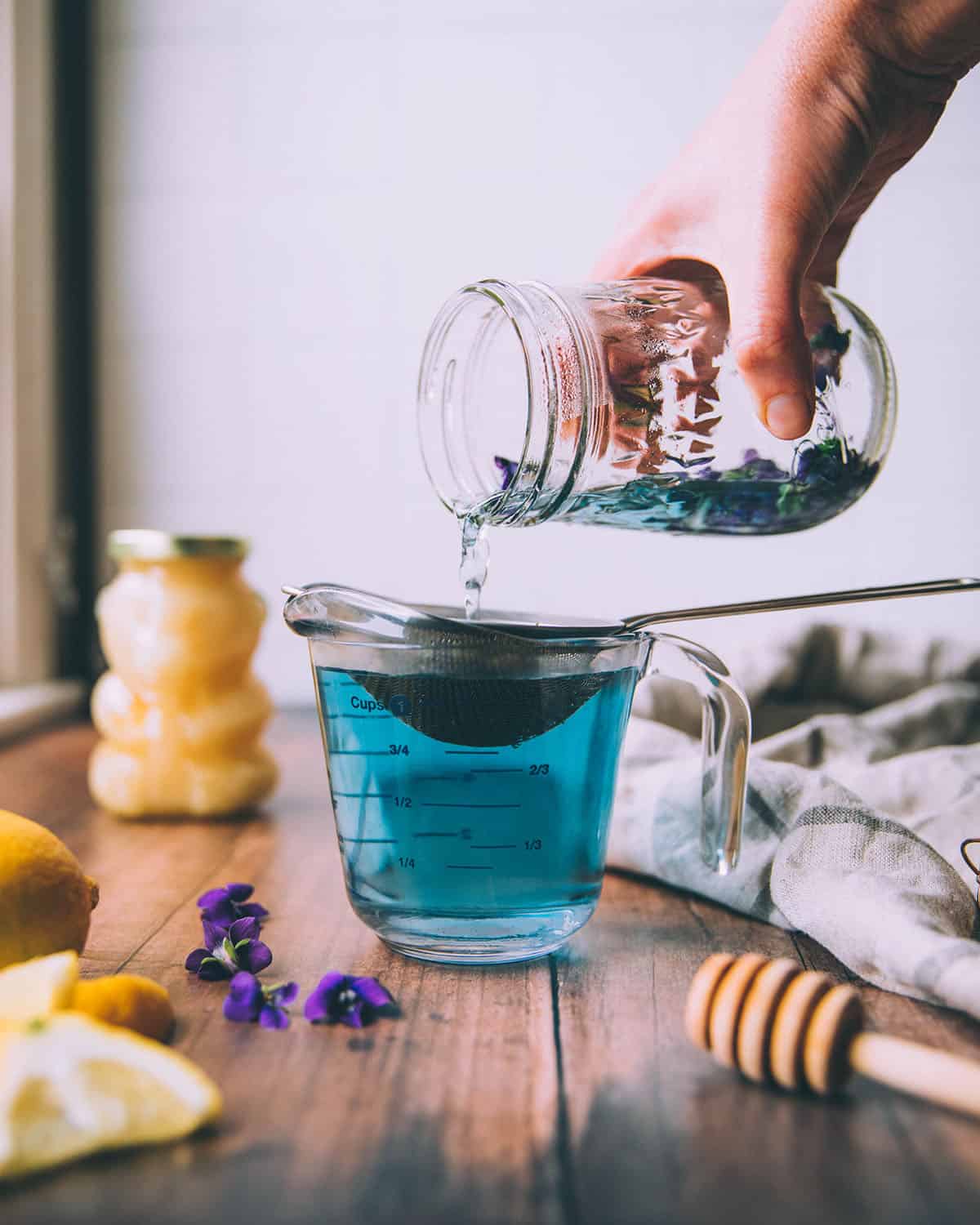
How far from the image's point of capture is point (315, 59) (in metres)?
1.63

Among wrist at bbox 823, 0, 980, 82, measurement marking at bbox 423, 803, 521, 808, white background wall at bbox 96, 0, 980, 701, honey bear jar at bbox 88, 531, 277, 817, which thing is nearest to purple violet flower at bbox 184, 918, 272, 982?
measurement marking at bbox 423, 803, 521, 808

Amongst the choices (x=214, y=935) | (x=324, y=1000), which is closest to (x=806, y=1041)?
(x=324, y=1000)

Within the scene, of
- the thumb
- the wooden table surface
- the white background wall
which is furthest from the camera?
the white background wall

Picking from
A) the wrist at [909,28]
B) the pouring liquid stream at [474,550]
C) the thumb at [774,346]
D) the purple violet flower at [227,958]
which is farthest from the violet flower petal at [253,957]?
the wrist at [909,28]

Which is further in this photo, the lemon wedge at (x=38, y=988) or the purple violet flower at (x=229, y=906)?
the purple violet flower at (x=229, y=906)

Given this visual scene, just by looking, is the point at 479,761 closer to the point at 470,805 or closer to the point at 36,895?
the point at 470,805

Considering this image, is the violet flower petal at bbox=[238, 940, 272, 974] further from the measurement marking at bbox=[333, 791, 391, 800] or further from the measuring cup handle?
the measuring cup handle

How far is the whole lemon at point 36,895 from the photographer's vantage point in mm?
562

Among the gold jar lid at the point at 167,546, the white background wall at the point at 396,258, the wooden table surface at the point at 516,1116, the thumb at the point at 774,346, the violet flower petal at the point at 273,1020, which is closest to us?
the wooden table surface at the point at 516,1116

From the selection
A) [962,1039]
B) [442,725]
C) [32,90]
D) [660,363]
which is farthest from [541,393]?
[32,90]

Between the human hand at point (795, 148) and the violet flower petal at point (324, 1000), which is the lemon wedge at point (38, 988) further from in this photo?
the human hand at point (795, 148)

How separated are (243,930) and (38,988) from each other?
0.18m

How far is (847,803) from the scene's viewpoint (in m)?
0.73

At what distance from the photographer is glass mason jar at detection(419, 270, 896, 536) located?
707mm
